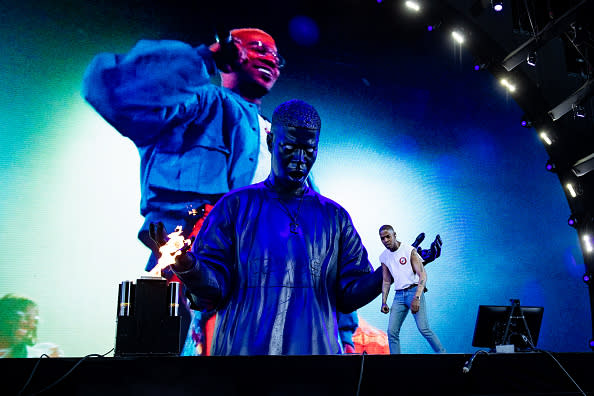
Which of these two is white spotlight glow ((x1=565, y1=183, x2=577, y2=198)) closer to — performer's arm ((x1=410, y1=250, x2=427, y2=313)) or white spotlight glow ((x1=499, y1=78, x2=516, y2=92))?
white spotlight glow ((x1=499, y1=78, x2=516, y2=92))

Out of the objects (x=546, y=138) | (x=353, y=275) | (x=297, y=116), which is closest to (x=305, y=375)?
(x=353, y=275)

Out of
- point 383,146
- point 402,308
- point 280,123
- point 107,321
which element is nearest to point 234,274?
point 280,123

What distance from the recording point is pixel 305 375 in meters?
1.34

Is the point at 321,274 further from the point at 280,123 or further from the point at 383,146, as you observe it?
the point at 383,146

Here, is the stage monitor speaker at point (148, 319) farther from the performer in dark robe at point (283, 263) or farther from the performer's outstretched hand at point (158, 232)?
the performer in dark robe at point (283, 263)

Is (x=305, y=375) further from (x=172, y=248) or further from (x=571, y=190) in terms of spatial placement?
(x=571, y=190)

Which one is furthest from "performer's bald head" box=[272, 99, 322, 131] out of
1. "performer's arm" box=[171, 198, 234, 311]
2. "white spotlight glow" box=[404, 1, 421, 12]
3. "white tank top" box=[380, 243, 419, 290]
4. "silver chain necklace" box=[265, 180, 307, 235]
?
"white spotlight glow" box=[404, 1, 421, 12]

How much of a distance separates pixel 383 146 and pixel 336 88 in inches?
41.6

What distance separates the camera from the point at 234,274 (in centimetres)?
223

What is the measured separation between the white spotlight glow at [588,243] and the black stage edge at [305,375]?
24.5 feet

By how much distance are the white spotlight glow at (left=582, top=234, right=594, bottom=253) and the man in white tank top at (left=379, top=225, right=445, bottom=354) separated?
379 centimetres

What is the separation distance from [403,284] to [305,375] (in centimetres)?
452

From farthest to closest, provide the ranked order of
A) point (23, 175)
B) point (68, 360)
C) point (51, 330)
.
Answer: point (23, 175) → point (51, 330) → point (68, 360)

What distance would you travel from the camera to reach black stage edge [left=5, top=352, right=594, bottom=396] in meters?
1.26
